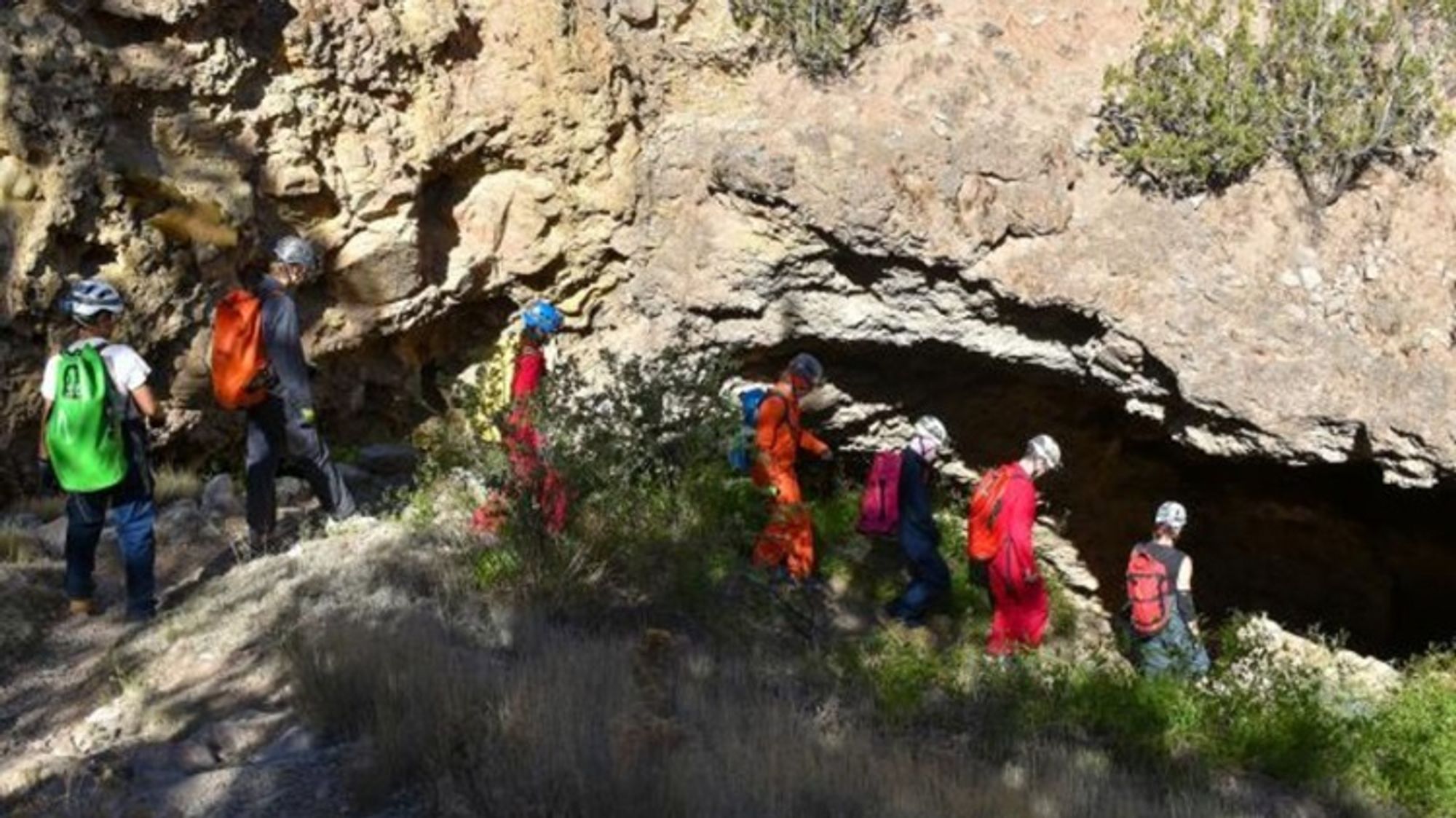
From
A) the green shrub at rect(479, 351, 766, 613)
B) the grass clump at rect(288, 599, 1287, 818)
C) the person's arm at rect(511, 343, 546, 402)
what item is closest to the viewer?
the grass clump at rect(288, 599, 1287, 818)

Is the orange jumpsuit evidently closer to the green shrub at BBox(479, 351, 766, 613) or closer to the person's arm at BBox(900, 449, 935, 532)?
the green shrub at BBox(479, 351, 766, 613)

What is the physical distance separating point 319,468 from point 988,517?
11.1 ft

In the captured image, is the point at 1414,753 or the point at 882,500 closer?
the point at 1414,753

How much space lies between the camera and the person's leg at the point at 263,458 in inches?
264

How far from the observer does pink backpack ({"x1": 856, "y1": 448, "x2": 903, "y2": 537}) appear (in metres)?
8.54

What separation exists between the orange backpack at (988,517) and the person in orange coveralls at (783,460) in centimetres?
100

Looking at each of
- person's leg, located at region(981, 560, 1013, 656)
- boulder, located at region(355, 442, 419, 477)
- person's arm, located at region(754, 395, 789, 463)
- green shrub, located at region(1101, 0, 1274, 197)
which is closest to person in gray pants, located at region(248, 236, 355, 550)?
boulder, located at region(355, 442, 419, 477)

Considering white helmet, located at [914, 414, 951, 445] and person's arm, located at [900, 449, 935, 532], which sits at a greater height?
white helmet, located at [914, 414, 951, 445]

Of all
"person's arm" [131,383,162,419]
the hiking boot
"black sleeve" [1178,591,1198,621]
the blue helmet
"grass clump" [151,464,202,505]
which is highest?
the blue helmet

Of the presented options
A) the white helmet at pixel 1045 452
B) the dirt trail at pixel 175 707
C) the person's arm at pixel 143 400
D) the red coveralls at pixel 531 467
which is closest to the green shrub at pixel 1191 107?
the white helmet at pixel 1045 452

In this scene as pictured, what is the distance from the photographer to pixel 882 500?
28.0 feet

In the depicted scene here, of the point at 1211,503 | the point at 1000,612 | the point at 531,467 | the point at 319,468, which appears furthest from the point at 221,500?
the point at 1211,503

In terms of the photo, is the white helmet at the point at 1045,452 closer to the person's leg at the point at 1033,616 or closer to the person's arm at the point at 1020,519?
the person's arm at the point at 1020,519

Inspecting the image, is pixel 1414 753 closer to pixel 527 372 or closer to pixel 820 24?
pixel 527 372
